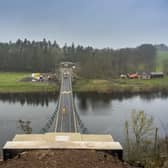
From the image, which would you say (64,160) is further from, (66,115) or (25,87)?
(25,87)

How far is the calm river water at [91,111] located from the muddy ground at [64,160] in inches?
632

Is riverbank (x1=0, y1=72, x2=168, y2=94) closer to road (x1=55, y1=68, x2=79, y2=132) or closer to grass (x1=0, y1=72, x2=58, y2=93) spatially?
grass (x1=0, y1=72, x2=58, y2=93)

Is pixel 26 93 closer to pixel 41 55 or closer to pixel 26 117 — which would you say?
pixel 26 117

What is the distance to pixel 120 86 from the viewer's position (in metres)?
73.2

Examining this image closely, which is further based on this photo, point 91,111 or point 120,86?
point 120,86

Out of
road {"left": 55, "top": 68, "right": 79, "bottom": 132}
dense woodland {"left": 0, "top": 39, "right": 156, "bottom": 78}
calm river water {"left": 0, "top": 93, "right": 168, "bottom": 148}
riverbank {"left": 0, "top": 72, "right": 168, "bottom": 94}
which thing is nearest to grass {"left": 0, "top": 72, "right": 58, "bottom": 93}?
riverbank {"left": 0, "top": 72, "right": 168, "bottom": 94}

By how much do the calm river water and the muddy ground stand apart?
1606cm

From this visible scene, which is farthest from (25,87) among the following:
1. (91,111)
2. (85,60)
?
(91,111)

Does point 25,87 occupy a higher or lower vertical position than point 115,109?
higher

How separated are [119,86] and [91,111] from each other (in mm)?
28058

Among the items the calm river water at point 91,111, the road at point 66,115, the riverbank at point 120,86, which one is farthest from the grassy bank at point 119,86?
the road at point 66,115

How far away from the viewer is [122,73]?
93.8m

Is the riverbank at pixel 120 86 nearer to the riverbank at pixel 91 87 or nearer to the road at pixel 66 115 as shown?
the riverbank at pixel 91 87

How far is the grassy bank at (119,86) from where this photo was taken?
7025cm
